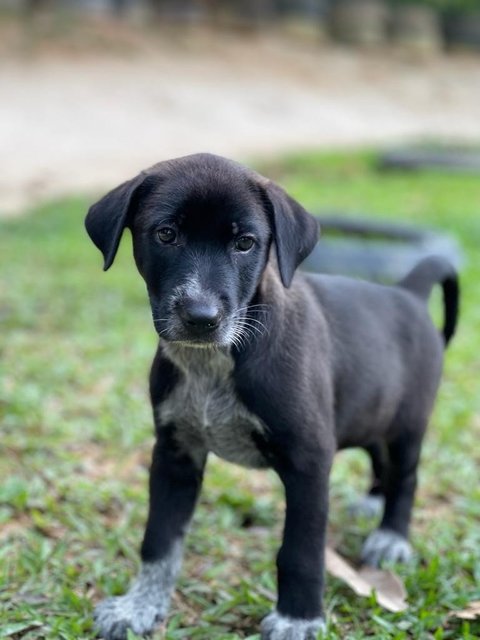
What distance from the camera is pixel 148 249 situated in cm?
345

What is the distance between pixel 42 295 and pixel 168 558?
5.03m

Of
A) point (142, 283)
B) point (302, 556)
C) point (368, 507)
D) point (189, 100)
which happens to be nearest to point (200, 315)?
point (302, 556)

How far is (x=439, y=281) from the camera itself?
4.78m

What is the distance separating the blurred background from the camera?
13.3 feet

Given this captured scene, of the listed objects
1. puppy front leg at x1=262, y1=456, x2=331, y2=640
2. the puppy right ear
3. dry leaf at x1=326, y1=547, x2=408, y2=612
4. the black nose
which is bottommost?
dry leaf at x1=326, y1=547, x2=408, y2=612

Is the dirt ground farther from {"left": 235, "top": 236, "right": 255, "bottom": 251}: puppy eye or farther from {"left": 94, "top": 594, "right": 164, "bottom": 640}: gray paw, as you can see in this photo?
{"left": 235, "top": 236, "right": 255, "bottom": 251}: puppy eye

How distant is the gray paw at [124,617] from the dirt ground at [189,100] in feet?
37.7

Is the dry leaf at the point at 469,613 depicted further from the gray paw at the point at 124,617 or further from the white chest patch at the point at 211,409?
the gray paw at the point at 124,617

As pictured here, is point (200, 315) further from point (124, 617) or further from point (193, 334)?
point (124, 617)

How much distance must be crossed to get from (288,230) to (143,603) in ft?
5.01

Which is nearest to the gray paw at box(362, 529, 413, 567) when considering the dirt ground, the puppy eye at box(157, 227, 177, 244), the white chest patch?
the white chest patch

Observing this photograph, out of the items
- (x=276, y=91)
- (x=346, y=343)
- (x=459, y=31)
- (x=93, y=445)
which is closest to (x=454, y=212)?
(x=93, y=445)

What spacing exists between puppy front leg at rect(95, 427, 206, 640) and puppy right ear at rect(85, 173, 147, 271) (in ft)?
2.47

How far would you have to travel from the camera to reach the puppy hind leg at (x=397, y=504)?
4.28 m
